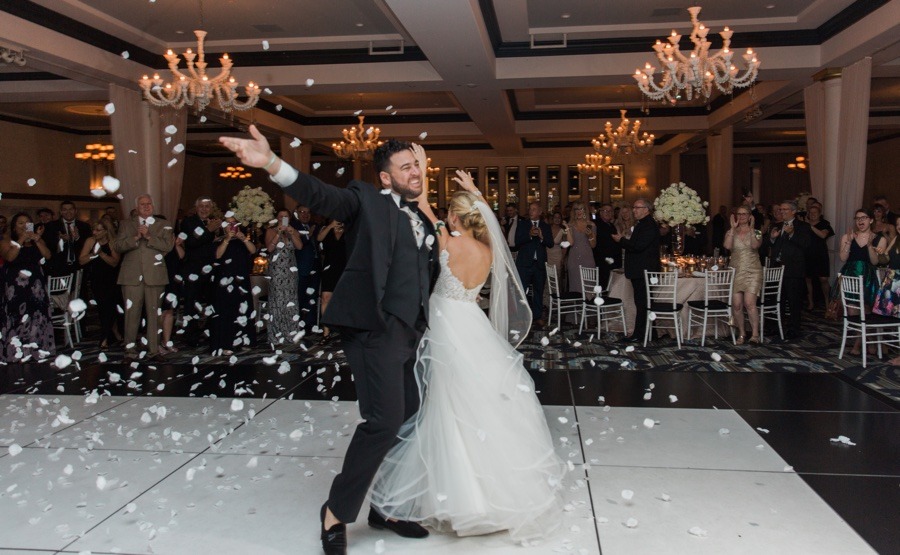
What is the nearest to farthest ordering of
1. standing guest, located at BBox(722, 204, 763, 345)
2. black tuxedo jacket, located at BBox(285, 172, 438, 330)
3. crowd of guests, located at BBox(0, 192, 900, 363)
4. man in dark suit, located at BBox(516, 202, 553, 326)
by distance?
1. black tuxedo jacket, located at BBox(285, 172, 438, 330)
2. crowd of guests, located at BBox(0, 192, 900, 363)
3. standing guest, located at BBox(722, 204, 763, 345)
4. man in dark suit, located at BBox(516, 202, 553, 326)

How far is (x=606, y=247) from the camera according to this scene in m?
10.3

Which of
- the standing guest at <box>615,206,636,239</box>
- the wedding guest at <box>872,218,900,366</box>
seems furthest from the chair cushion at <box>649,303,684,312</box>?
the standing guest at <box>615,206,636,239</box>

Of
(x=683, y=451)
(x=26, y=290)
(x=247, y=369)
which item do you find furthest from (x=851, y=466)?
(x=26, y=290)

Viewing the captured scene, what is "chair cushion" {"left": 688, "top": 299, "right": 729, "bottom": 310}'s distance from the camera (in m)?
8.00

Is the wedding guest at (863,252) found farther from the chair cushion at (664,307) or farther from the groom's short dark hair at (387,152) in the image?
the groom's short dark hair at (387,152)

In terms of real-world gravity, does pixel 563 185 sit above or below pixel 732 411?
above

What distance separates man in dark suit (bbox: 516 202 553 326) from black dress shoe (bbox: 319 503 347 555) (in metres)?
6.81

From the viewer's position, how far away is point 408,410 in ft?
10.4

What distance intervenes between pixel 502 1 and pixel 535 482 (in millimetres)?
6799

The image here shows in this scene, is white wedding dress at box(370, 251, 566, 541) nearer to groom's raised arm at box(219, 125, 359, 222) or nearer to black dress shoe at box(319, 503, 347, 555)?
black dress shoe at box(319, 503, 347, 555)

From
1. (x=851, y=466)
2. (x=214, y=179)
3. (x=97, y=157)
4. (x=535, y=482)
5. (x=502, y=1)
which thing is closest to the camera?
(x=535, y=482)

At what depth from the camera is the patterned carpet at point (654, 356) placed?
6.64 metres

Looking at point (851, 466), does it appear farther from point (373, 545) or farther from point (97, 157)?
point (97, 157)

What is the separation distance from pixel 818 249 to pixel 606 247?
308 centimetres
